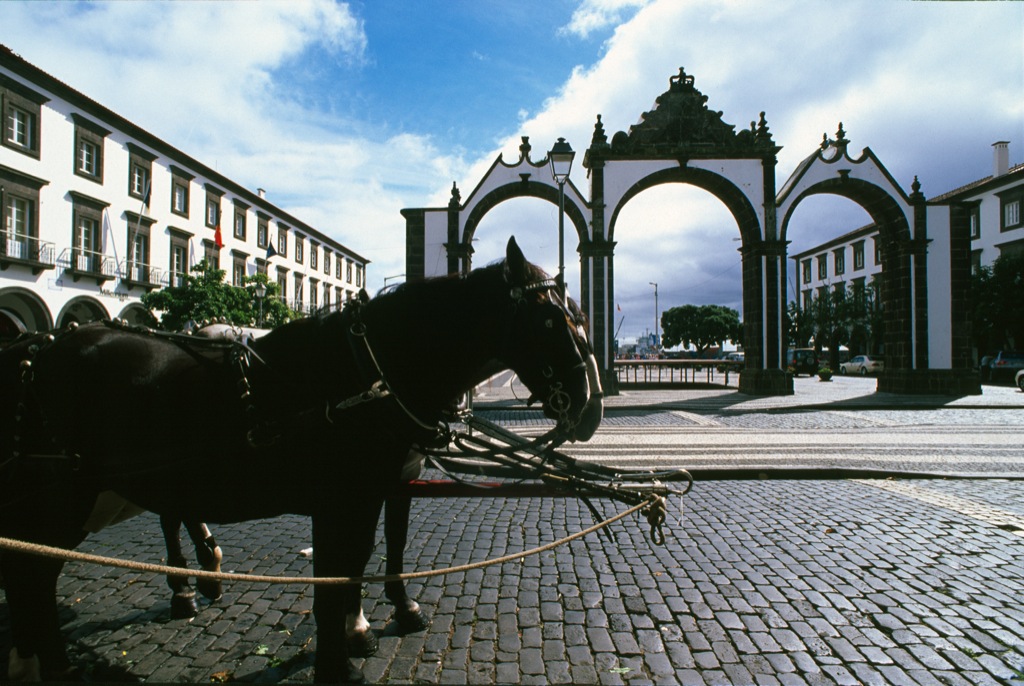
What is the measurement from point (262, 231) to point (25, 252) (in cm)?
1949

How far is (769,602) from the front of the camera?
3.39 meters

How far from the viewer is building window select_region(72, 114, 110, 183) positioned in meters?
23.5

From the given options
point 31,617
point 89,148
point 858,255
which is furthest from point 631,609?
point 858,255

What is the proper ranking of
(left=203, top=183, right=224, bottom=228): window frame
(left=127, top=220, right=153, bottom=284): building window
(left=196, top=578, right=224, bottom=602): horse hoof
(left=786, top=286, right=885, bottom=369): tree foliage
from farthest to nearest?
(left=786, top=286, right=885, bottom=369): tree foliage → (left=203, top=183, right=224, bottom=228): window frame → (left=127, top=220, right=153, bottom=284): building window → (left=196, top=578, right=224, bottom=602): horse hoof

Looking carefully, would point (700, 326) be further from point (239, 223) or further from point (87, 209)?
point (87, 209)

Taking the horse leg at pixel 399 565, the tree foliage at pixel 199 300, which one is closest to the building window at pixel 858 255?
the tree foliage at pixel 199 300

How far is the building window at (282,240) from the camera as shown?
4262cm

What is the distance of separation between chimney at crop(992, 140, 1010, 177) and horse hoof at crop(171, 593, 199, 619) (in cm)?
5304

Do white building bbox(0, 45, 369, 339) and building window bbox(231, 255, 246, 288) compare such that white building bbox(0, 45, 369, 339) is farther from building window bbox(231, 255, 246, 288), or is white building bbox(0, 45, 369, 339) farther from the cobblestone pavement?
the cobblestone pavement

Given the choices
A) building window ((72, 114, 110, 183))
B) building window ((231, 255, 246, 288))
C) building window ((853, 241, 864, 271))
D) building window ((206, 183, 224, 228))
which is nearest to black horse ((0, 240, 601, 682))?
building window ((72, 114, 110, 183))

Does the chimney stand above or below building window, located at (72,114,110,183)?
above

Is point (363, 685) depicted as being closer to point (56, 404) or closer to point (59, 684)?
point (59, 684)

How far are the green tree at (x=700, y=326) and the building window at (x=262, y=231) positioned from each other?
A: 63.2 meters

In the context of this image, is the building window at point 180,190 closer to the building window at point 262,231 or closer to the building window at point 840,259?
the building window at point 262,231
